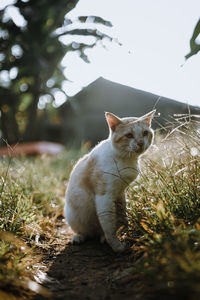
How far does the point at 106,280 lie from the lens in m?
1.69

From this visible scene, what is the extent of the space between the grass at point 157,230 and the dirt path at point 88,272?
0.31 feet

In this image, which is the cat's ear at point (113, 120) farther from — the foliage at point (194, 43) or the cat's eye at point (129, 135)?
the foliage at point (194, 43)

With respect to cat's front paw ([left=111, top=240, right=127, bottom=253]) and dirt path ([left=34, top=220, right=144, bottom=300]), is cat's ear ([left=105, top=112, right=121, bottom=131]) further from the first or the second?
dirt path ([left=34, top=220, right=144, bottom=300])

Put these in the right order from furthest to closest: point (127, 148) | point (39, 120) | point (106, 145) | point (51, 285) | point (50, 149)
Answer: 1. point (39, 120)
2. point (50, 149)
3. point (106, 145)
4. point (127, 148)
5. point (51, 285)

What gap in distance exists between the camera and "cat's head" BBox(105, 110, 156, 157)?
219 centimetres

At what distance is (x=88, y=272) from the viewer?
1.88m

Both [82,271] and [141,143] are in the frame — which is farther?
[141,143]

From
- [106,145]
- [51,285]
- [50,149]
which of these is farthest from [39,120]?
[51,285]

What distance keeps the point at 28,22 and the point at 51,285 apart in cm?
855

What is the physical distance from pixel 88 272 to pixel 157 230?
0.65 meters

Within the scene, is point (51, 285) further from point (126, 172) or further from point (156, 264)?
→ point (126, 172)

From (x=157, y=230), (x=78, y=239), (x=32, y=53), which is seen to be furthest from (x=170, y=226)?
(x=32, y=53)

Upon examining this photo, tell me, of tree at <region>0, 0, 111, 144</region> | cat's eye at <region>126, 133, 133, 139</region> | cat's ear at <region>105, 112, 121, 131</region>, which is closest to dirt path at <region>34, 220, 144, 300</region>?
cat's eye at <region>126, 133, 133, 139</region>

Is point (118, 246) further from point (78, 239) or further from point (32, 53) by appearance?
point (32, 53)
